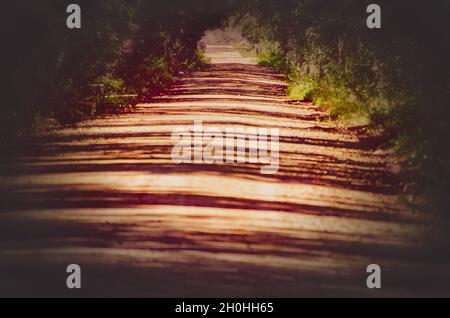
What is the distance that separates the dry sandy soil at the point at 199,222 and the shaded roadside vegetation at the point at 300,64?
0.63 metres

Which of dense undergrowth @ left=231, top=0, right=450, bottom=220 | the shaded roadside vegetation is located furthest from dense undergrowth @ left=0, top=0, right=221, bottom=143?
dense undergrowth @ left=231, top=0, right=450, bottom=220

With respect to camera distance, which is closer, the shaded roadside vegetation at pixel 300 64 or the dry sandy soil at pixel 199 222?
the dry sandy soil at pixel 199 222

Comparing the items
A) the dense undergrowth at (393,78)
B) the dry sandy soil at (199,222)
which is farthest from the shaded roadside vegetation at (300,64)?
the dry sandy soil at (199,222)

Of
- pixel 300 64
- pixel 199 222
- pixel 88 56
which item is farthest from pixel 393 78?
pixel 300 64

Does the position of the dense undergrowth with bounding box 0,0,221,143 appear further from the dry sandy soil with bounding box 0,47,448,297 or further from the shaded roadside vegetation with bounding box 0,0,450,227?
the dry sandy soil with bounding box 0,47,448,297

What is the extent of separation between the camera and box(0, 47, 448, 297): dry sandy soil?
6465 millimetres

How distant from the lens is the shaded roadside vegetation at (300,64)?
1013 cm

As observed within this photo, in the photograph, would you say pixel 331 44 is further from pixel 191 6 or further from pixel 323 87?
pixel 191 6

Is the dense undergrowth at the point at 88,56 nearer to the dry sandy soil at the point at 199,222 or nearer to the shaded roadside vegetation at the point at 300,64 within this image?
the shaded roadside vegetation at the point at 300,64

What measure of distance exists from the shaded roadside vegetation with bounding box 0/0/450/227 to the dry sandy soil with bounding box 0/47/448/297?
24.8 inches

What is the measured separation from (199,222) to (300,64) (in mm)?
13378

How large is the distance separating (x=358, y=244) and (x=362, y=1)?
22.6 feet

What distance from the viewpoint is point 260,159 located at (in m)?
11.1
